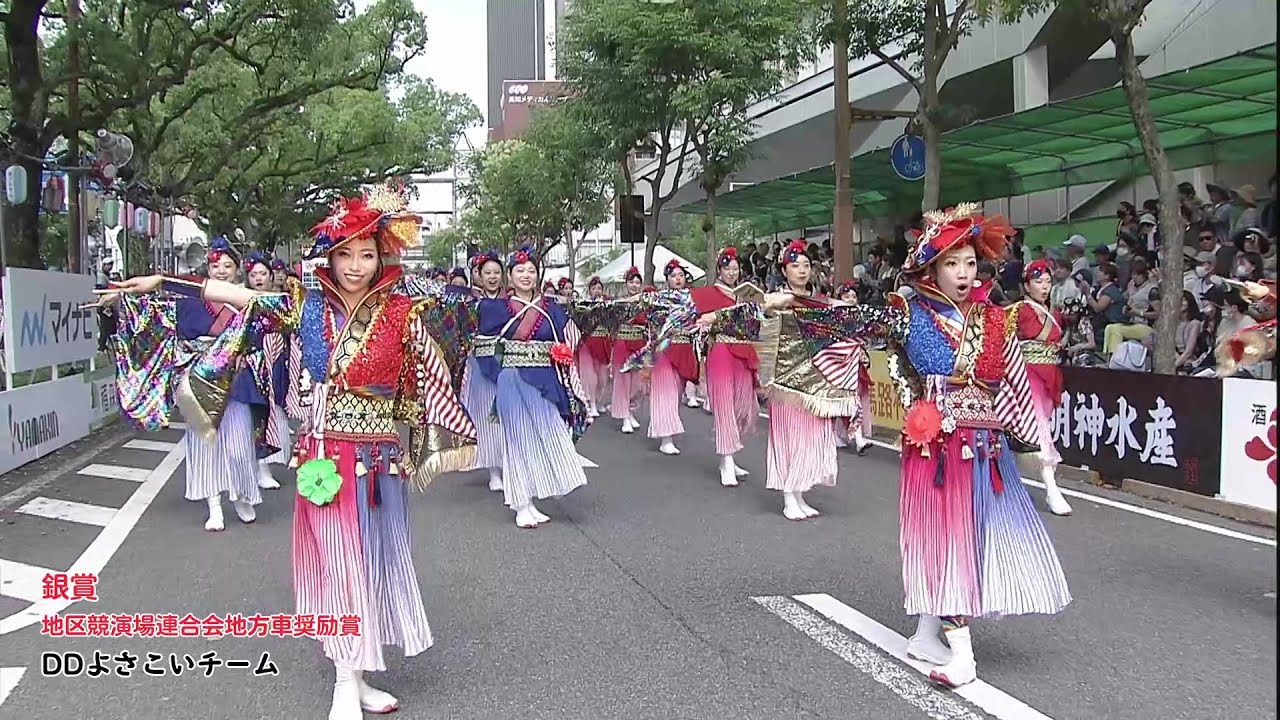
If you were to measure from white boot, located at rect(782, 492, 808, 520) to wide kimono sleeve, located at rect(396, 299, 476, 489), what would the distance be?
12.2 feet

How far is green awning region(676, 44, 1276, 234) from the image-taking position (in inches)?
456

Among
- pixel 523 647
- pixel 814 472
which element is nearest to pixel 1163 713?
pixel 523 647

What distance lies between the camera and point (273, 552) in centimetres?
706

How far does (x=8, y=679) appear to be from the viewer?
15.7 ft

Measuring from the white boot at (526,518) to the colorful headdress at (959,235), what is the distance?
3815mm

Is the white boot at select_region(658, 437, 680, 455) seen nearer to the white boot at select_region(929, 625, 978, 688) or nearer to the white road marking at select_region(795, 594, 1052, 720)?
the white road marking at select_region(795, 594, 1052, 720)

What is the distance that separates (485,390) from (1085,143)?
1008 centimetres

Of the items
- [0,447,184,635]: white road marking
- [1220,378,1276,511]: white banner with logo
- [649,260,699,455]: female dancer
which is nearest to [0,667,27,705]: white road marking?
[0,447,184,635]: white road marking

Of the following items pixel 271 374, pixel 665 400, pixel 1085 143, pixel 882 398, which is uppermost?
pixel 1085 143

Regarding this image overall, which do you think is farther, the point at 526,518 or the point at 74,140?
the point at 74,140

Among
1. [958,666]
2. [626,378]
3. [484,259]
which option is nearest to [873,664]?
[958,666]

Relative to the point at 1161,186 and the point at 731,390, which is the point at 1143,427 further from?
the point at 731,390

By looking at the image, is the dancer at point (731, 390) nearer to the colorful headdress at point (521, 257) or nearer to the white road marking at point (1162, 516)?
the colorful headdress at point (521, 257)

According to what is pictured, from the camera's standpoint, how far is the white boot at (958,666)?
450 centimetres
